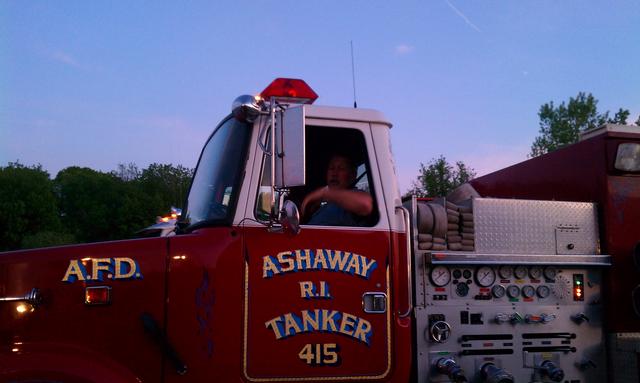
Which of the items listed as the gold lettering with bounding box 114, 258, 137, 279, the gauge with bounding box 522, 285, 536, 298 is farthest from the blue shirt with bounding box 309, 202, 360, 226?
the gauge with bounding box 522, 285, 536, 298

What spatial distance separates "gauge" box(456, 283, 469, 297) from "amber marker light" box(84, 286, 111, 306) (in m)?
2.23

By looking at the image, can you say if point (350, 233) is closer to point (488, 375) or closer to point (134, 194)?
point (488, 375)

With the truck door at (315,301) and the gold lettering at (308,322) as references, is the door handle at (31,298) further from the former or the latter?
the gold lettering at (308,322)

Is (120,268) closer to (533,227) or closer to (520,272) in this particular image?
(520,272)

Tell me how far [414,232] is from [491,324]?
83 centimetres

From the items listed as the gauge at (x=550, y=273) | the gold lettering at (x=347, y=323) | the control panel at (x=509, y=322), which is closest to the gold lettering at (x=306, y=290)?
the gold lettering at (x=347, y=323)

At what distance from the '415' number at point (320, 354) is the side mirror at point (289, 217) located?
720 mm

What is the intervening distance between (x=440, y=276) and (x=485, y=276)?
1.13 feet

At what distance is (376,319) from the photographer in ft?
11.5

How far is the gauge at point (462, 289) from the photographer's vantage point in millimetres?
3914

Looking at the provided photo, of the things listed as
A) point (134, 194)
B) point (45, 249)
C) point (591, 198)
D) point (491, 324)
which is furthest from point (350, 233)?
point (134, 194)

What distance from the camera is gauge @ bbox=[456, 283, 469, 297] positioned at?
12.8ft

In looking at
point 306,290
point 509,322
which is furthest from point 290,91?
point 509,322

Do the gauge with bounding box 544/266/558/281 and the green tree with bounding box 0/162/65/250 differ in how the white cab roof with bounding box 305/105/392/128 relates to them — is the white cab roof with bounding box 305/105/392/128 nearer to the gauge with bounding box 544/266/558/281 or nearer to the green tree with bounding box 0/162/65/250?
the gauge with bounding box 544/266/558/281
